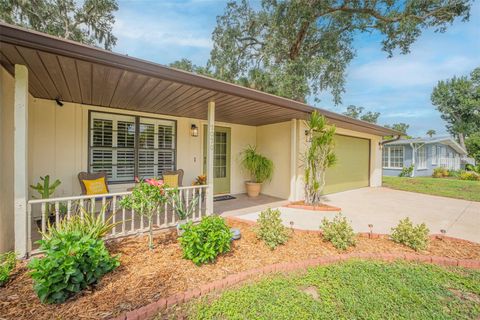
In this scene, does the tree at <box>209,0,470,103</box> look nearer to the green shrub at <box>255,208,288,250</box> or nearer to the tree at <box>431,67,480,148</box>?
the green shrub at <box>255,208,288,250</box>

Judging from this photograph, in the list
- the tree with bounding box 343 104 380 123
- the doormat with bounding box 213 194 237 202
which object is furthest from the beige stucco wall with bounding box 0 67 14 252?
the tree with bounding box 343 104 380 123

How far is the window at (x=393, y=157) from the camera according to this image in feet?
52.1

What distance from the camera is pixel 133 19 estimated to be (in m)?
7.73

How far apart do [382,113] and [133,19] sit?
1839 inches

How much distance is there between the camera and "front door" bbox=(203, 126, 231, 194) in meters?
6.96

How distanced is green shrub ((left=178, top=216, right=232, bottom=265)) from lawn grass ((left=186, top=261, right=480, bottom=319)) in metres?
0.58

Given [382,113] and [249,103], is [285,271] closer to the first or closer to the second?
[249,103]

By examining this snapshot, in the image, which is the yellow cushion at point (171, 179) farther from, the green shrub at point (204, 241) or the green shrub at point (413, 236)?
the green shrub at point (413, 236)

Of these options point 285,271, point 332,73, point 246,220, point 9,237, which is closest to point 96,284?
point 9,237

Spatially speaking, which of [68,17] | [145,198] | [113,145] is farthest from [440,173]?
[68,17]

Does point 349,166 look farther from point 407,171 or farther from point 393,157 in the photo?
point 393,157

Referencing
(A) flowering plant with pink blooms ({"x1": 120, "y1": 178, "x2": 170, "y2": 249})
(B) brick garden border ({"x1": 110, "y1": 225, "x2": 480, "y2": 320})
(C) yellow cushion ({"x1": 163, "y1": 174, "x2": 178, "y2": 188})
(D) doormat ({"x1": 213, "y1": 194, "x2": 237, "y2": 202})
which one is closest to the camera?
(B) brick garden border ({"x1": 110, "y1": 225, "x2": 480, "y2": 320})

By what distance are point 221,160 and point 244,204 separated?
179 cm

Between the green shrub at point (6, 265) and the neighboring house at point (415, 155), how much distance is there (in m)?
17.6
